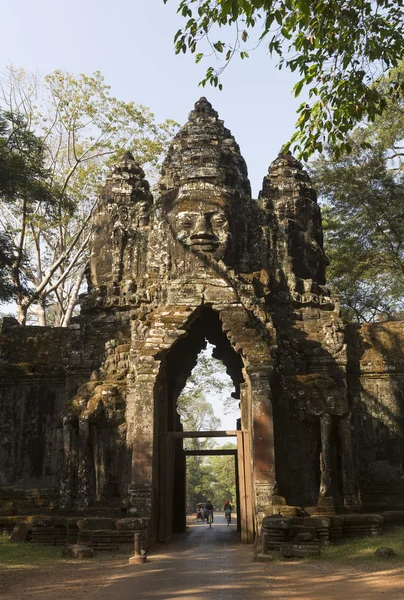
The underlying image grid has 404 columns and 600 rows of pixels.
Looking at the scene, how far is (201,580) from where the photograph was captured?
7961 mm

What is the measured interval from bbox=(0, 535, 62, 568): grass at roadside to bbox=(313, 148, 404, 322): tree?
16.9m

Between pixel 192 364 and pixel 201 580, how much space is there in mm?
8613

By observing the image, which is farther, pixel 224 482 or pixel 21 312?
pixel 224 482

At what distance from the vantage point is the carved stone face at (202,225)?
50.7 ft

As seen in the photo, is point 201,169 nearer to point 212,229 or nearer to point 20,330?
point 212,229

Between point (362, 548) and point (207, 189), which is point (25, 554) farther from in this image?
point (207, 189)

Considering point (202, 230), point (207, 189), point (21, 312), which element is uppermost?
point (207, 189)

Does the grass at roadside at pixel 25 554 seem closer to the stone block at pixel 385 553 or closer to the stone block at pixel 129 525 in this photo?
the stone block at pixel 129 525

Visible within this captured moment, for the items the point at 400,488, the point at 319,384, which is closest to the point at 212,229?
the point at 319,384

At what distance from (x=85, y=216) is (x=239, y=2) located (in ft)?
65.0

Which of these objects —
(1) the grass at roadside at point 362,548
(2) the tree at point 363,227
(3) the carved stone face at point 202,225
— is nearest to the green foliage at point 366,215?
(2) the tree at point 363,227

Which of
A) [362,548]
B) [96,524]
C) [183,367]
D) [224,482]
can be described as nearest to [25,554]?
[96,524]

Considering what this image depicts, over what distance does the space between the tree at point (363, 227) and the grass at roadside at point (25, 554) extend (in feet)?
55.5

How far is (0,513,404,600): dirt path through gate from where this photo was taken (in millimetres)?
6961
